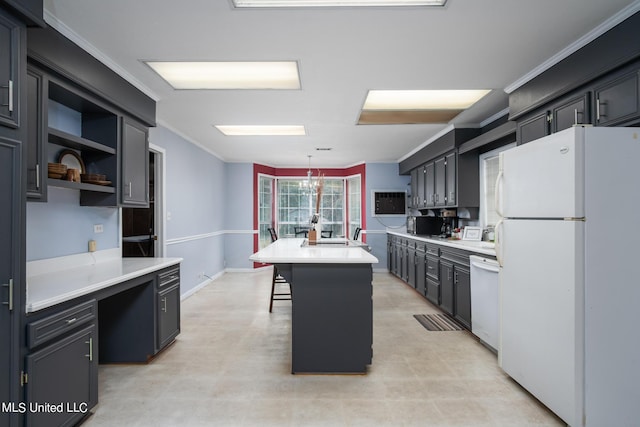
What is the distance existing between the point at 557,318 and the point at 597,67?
169cm

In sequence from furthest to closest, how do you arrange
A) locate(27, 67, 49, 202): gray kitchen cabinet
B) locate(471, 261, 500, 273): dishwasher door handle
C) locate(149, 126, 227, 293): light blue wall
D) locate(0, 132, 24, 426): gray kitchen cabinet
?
locate(149, 126, 227, 293): light blue wall < locate(471, 261, 500, 273): dishwasher door handle < locate(27, 67, 49, 202): gray kitchen cabinet < locate(0, 132, 24, 426): gray kitchen cabinet

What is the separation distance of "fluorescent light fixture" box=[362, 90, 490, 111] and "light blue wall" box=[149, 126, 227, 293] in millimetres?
2774

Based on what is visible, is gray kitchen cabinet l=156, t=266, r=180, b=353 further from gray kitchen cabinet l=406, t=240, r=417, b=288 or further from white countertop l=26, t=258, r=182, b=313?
gray kitchen cabinet l=406, t=240, r=417, b=288

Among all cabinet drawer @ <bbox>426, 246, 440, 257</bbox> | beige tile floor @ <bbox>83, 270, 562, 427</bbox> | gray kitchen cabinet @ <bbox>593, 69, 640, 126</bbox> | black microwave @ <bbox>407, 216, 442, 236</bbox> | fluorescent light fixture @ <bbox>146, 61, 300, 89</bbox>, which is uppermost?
fluorescent light fixture @ <bbox>146, 61, 300, 89</bbox>

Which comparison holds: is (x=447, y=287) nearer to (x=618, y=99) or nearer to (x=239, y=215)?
(x=618, y=99)

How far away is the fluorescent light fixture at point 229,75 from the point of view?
315 cm

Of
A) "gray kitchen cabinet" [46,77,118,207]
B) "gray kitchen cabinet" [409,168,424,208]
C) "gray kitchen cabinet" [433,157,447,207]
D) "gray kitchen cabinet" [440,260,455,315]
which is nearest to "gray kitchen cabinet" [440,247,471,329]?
"gray kitchen cabinet" [440,260,455,315]

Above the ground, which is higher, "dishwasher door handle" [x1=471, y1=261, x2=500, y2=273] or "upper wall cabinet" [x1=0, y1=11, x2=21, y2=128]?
"upper wall cabinet" [x1=0, y1=11, x2=21, y2=128]

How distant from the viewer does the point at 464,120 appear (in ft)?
14.9

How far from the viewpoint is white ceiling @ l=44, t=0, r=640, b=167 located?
2.12m

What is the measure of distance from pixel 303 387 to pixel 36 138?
2412 mm

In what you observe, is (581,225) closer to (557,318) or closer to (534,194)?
(534,194)

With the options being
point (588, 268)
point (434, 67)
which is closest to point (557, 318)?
point (588, 268)

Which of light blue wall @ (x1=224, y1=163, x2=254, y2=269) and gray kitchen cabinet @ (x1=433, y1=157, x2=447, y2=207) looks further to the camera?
light blue wall @ (x1=224, y1=163, x2=254, y2=269)
